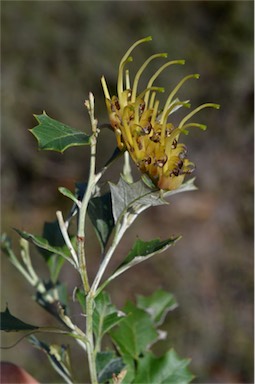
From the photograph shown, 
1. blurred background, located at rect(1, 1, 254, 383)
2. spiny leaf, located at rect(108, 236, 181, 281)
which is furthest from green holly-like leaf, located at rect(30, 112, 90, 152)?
blurred background, located at rect(1, 1, 254, 383)

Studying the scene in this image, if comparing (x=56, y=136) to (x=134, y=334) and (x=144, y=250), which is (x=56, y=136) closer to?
(x=144, y=250)

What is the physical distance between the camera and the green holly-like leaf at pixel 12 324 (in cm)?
73

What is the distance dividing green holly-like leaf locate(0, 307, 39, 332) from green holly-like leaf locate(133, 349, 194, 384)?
0.19 m

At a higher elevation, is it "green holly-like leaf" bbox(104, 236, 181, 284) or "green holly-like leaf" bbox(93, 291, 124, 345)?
"green holly-like leaf" bbox(104, 236, 181, 284)

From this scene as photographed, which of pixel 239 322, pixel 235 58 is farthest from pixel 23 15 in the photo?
pixel 239 322

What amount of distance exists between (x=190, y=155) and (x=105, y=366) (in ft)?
8.85

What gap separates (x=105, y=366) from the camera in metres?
0.80

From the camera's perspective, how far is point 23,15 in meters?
3.14

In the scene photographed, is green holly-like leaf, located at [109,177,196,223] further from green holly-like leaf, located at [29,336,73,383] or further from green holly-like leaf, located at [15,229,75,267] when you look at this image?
green holly-like leaf, located at [29,336,73,383]

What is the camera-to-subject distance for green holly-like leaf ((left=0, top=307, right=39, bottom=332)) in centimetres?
73

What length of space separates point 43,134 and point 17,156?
2599 mm

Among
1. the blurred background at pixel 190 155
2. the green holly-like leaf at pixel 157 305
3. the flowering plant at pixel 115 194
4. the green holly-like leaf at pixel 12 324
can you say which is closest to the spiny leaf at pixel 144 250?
the flowering plant at pixel 115 194

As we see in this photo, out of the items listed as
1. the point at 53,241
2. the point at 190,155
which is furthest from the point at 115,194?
the point at 190,155

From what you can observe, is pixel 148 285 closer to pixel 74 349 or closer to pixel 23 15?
pixel 74 349
